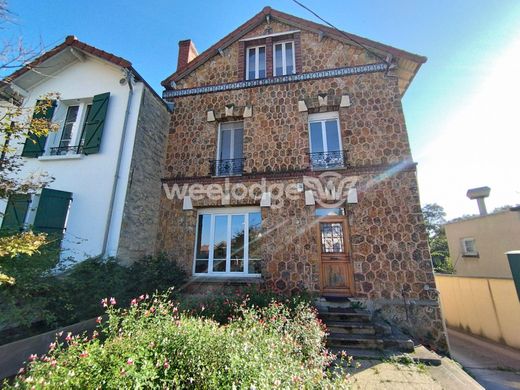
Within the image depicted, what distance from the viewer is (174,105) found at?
8852 millimetres

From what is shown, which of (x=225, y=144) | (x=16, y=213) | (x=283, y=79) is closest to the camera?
(x=16, y=213)

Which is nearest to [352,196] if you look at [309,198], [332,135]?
[309,198]

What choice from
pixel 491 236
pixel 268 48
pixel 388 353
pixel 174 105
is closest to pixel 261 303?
pixel 388 353

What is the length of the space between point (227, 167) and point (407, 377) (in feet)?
21.0

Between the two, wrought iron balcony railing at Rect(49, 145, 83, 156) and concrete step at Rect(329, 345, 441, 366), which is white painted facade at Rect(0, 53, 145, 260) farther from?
concrete step at Rect(329, 345, 441, 366)

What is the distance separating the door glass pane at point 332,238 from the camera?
671 cm

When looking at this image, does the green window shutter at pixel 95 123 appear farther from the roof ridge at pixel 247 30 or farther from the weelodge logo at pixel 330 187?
the weelodge logo at pixel 330 187

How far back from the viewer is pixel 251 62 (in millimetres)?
8859

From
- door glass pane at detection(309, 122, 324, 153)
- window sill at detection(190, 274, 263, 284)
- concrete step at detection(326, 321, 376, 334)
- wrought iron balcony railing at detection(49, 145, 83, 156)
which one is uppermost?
door glass pane at detection(309, 122, 324, 153)

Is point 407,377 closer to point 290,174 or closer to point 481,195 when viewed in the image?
point 290,174

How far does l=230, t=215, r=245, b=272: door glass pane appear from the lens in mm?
7059

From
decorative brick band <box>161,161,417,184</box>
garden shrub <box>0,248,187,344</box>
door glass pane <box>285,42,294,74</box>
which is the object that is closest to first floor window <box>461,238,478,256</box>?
decorative brick band <box>161,161,417,184</box>

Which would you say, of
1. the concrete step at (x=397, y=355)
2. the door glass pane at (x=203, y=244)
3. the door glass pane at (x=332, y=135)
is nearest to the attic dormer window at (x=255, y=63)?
the door glass pane at (x=332, y=135)

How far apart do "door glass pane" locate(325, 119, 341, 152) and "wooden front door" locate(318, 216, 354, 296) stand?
2144mm
